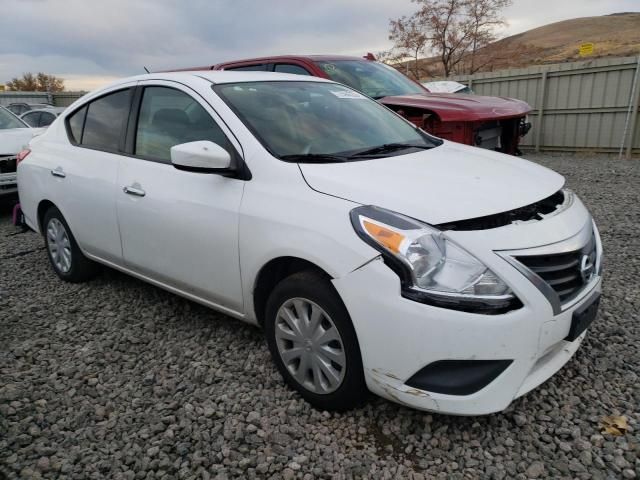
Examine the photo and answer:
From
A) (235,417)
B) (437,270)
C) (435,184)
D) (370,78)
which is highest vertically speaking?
(370,78)

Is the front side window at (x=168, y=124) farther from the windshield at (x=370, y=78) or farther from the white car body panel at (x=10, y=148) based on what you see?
the white car body panel at (x=10, y=148)

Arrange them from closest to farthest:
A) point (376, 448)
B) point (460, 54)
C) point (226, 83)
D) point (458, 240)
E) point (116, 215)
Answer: point (458, 240)
point (376, 448)
point (226, 83)
point (116, 215)
point (460, 54)

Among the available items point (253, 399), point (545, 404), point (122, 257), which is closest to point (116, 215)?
point (122, 257)

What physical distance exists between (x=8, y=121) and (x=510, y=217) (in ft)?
26.7

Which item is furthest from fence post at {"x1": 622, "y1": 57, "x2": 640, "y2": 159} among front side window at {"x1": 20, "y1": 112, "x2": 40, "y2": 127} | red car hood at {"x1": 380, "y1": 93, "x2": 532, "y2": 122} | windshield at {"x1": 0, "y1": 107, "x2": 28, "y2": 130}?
front side window at {"x1": 20, "y1": 112, "x2": 40, "y2": 127}

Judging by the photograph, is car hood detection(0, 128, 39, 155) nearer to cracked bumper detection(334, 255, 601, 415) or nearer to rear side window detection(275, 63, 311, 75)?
rear side window detection(275, 63, 311, 75)

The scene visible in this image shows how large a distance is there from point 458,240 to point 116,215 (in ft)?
7.73

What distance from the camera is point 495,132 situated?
5984mm

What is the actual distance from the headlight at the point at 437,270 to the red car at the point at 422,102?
3.67m

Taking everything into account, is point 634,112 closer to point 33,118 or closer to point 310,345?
point 310,345

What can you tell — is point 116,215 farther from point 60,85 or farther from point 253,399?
point 60,85

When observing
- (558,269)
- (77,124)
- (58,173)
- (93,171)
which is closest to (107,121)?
(93,171)

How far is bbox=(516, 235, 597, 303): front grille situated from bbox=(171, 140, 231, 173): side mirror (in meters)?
1.48

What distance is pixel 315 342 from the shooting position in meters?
2.25
